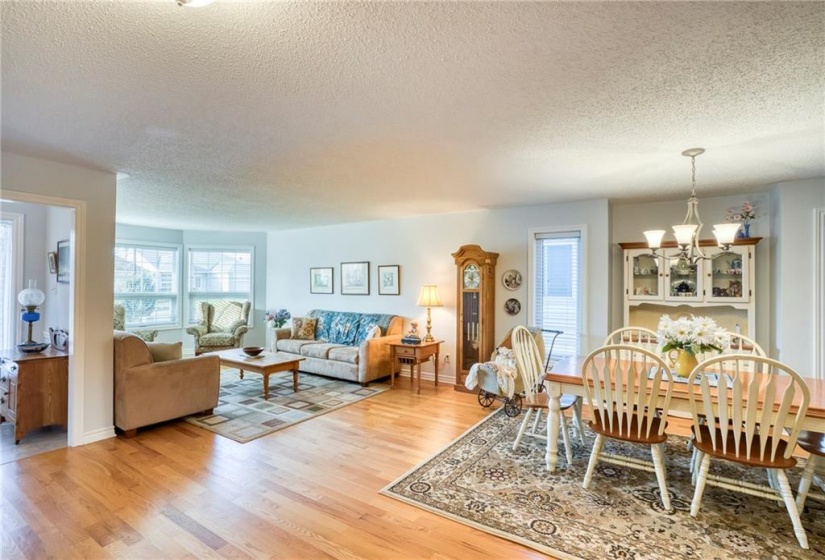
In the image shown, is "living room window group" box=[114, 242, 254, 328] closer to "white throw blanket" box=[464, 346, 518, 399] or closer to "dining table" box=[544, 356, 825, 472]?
"white throw blanket" box=[464, 346, 518, 399]

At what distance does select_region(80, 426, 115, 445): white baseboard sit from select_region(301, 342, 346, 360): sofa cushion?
8.51 feet

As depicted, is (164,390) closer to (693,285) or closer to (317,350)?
(317,350)

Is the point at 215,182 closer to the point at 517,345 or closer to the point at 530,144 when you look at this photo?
the point at 530,144

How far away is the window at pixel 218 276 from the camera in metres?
7.80

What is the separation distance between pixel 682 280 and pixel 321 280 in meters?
5.40

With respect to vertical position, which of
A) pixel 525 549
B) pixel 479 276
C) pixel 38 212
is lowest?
pixel 525 549

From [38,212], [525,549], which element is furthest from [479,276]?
[38,212]

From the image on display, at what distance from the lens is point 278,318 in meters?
7.32

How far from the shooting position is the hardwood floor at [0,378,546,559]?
2.11 metres

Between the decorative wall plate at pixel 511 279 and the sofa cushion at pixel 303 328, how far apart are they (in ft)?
10.6

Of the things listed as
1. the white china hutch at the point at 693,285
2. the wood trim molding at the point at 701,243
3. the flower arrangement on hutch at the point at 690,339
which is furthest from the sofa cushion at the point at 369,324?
the flower arrangement on hutch at the point at 690,339

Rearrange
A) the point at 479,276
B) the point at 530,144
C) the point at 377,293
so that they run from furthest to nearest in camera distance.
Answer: the point at 377,293
the point at 479,276
the point at 530,144

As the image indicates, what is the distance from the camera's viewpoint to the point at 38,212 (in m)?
4.62

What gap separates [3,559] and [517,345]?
3.34 metres
